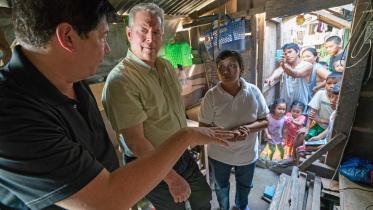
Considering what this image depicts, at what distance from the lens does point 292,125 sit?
12.9ft

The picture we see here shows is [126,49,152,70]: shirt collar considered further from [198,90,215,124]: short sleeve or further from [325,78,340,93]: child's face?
[325,78,340,93]: child's face

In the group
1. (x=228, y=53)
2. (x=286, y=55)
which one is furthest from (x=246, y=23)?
(x=228, y=53)

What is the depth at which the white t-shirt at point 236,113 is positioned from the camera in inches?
88.3

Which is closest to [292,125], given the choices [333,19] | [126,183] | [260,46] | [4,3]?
[260,46]

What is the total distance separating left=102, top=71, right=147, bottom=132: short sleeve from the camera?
135 centimetres

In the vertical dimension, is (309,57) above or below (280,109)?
above

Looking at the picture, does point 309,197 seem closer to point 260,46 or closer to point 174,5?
point 260,46

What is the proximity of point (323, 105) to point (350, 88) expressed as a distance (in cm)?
133

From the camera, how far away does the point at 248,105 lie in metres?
2.24

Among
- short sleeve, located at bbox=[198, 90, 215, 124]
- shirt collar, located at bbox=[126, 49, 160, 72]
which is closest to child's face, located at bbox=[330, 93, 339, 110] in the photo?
short sleeve, located at bbox=[198, 90, 215, 124]

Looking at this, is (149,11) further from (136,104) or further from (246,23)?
(246,23)

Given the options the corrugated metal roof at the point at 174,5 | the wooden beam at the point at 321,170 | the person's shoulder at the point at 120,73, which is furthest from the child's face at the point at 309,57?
the person's shoulder at the point at 120,73

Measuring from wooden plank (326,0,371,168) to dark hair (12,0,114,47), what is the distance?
239 cm

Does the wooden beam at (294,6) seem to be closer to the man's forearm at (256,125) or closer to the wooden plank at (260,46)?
the wooden plank at (260,46)
